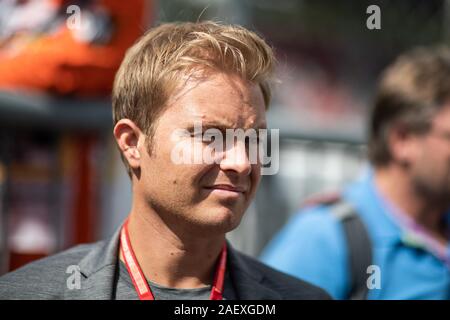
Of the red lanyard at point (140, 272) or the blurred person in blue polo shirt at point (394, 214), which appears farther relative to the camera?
the blurred person in blue polo shirt at point (394, 214)

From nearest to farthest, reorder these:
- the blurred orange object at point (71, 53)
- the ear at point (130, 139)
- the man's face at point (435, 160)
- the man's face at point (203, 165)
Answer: the man's face at point (203, 165), the ear at point (130, 139), the man's face at point (435, 160), the blurred orange object at point (71, 53)

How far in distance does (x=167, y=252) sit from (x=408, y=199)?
60.6 inches

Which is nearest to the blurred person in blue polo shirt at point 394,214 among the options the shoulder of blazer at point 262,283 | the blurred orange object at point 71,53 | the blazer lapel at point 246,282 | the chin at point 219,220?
the shoulder of blazer at point 262,283

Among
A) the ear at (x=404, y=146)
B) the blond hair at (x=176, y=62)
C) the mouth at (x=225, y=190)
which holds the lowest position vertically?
the mouth at (x=225, y=190)

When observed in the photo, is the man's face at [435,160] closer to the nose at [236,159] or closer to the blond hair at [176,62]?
the blond hair at [176,62]

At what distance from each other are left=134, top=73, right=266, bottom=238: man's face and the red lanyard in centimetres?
17

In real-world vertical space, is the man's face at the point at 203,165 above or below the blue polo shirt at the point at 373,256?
above

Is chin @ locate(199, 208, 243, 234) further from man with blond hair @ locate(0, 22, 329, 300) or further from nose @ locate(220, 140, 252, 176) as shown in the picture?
nose @ locate(220, 140, 252, 176)

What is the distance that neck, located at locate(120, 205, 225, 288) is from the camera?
1.93m

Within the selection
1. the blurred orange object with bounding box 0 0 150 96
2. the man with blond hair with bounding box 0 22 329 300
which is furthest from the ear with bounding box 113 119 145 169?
the blurred orange object with bounding box 0 0 150 96

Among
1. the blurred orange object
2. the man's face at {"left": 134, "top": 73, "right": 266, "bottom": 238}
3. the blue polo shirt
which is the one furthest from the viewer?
the blurred orange object

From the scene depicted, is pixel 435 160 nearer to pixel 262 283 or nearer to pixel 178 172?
pixel 262 283

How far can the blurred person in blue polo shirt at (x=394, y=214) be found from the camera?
2758mm
